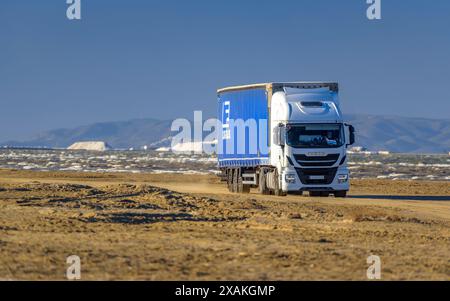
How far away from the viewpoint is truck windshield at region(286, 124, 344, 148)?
36469mm

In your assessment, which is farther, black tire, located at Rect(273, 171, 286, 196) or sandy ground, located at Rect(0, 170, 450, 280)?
black tire, located at Rect(273, 171, 286, 196)

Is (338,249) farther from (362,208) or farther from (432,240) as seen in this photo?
(362,208)

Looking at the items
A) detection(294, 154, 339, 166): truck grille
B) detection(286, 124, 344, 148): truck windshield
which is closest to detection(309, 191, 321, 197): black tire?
detection(294, 154, 339, 166): truck grille

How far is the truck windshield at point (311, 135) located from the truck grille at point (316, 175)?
85 cm

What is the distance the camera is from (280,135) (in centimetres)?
3628

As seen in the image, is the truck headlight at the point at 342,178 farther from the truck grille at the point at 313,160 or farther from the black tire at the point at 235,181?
the black tire at the point at 235,181

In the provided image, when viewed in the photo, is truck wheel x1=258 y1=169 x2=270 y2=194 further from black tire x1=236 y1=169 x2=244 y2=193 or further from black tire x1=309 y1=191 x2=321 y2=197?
black tire x1=309 y1=191 x2=321 y2=197

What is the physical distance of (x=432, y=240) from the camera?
2198 centimetres

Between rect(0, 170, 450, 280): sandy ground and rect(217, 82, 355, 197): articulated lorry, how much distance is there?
1.00 meters

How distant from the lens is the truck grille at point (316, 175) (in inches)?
1444

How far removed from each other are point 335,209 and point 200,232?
423 inches

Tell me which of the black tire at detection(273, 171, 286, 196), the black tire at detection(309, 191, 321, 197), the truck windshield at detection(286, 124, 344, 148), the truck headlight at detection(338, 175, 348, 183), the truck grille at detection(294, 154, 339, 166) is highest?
the truck windshield at detection(286, 124, 344, 148)
